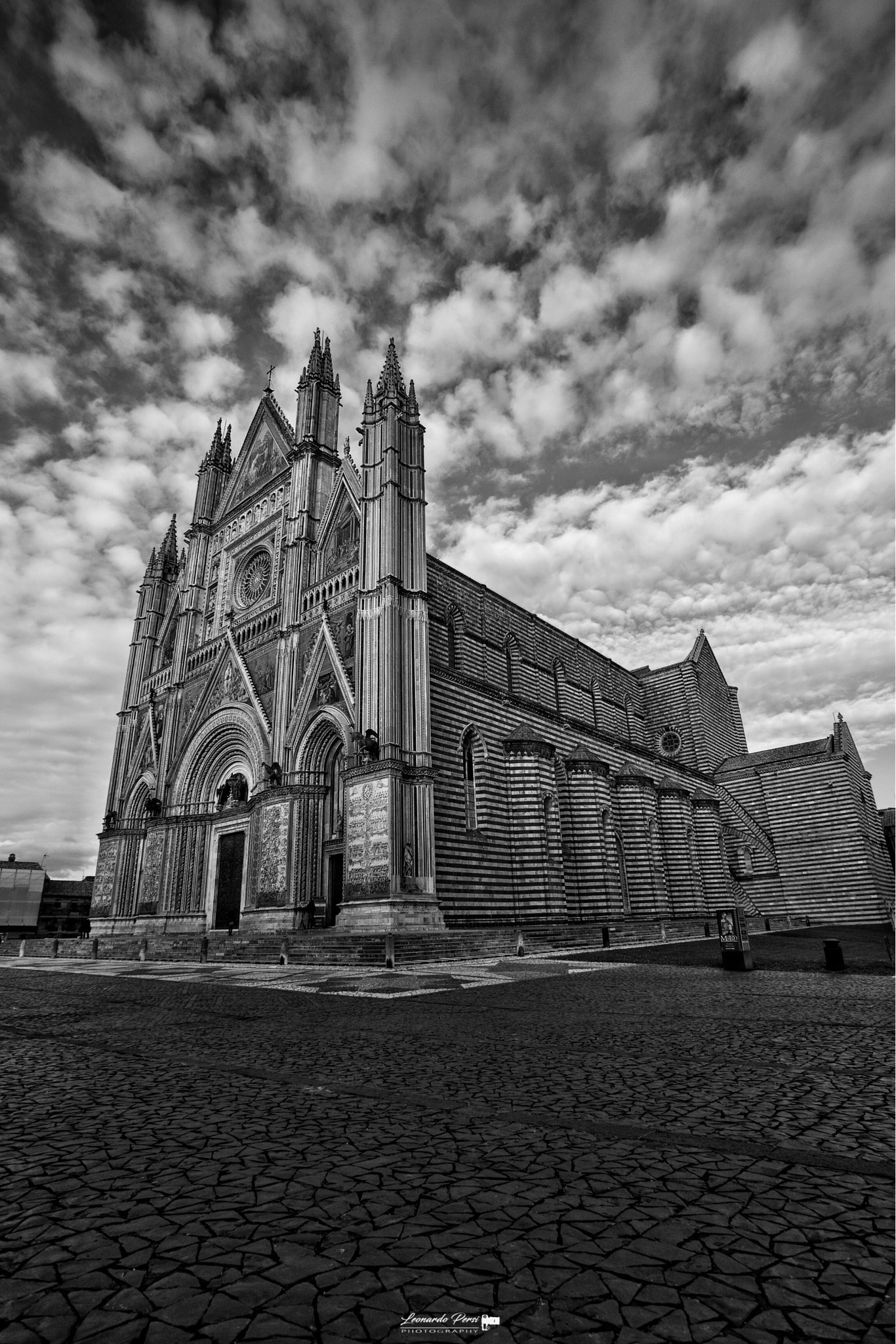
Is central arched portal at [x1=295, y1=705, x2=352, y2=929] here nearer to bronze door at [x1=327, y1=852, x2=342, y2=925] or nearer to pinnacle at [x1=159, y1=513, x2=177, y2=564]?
bronze door at [x1=327, y1=852, x2=342, y2=925]

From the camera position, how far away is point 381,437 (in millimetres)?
27406

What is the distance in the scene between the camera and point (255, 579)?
112 ft

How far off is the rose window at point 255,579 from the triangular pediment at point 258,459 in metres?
3.53

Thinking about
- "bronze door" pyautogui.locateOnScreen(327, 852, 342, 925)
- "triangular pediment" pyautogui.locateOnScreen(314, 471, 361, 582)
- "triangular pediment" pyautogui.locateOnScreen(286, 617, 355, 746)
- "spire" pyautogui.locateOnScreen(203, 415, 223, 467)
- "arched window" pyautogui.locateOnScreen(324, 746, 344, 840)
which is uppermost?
"spire" pyautogui.locateOnScreen(203, 415, 223, 467)

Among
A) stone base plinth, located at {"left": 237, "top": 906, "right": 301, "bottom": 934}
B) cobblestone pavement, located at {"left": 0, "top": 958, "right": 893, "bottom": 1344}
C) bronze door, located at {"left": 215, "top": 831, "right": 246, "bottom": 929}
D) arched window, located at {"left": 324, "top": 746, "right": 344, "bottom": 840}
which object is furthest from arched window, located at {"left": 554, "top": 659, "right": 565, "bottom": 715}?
cobblestone pavement, located at {"left": 0, "top": 958, "right": 893, "bottom": 1344}

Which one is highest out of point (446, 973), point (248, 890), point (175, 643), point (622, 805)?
point (175, 643)

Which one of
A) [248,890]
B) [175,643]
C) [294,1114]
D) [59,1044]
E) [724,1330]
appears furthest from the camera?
[175,643]

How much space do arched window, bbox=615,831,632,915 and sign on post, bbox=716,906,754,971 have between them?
18478 millimetres

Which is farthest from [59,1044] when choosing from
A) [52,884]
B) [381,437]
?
[52,884]

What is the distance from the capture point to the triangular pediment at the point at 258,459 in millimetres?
Result: 35375

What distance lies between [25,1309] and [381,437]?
27.7 m

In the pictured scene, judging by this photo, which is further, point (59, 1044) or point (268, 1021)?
point (268, 1021)

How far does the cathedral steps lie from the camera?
17.8 metres

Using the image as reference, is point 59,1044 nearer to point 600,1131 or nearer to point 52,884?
point 600,1131
